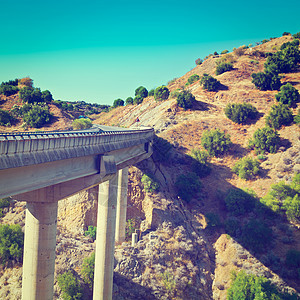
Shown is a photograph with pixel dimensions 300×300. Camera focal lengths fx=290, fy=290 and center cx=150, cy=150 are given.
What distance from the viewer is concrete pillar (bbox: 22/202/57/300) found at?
1850 cm

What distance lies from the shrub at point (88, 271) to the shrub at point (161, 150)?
21.1 m

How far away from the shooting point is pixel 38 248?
1845 centimetres

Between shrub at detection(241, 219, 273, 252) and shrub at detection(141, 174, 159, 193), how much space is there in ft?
44.6

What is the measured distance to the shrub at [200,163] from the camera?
50403 millimetres

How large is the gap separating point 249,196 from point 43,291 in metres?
32.6

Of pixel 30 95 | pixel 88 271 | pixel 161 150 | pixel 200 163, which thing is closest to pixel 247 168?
pixel 200 163

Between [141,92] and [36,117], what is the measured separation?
37143 mm

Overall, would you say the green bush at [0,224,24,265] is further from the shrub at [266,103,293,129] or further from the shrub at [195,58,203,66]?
the shrub at [195,58,203,66]

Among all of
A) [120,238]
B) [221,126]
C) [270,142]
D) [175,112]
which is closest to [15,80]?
[175,112]

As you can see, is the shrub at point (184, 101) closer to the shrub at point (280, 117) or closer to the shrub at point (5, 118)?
the shrub at point (280, 117)

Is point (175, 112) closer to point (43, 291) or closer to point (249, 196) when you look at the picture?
point (249, 196)

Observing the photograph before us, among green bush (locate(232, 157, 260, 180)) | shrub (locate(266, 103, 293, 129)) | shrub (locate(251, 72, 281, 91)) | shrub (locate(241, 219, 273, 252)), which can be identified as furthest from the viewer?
shrub (locate(251, 72, 281, 91))

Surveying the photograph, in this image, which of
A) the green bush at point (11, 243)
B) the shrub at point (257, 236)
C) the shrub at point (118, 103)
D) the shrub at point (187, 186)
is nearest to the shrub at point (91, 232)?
the green bush at point (11, 243)

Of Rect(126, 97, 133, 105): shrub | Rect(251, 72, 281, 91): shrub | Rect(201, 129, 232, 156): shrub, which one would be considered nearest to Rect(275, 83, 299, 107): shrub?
Rect(251, 72, 281, 91): shrub
